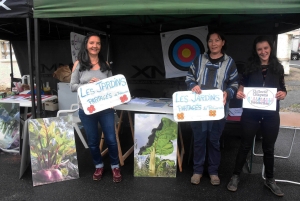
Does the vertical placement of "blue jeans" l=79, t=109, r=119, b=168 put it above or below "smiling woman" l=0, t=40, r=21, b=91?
below

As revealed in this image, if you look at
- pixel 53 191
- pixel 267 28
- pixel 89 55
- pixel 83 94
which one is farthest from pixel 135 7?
pixel 267 28

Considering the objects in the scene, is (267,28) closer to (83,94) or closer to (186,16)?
(186,16)

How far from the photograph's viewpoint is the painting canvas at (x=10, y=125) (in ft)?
10.8

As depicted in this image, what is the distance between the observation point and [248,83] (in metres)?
2.36

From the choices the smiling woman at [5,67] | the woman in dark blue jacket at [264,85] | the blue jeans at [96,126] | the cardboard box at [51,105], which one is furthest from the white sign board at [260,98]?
the smiling woman at [5,67]

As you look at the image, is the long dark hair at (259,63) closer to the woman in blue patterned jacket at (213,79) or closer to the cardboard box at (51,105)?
the woman in blue patterned jacket at (213,79)

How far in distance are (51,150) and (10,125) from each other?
1078 millimetres

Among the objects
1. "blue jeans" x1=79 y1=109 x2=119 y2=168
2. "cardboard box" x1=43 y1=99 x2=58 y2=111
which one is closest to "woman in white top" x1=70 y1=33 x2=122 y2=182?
"blue jeans" x1=79 y1=109 x2=119 y2=168

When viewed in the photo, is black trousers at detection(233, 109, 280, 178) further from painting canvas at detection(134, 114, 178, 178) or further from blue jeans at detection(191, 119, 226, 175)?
painting canvas at detection(134, 114, 178, 178)

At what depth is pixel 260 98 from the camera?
2221 millimetres

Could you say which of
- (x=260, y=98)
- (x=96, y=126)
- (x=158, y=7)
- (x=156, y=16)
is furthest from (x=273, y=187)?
(x=156, y=16)

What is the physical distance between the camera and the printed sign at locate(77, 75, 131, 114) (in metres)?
2.38

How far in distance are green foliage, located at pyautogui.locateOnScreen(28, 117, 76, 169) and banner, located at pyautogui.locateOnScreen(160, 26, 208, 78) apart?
90.9 inches

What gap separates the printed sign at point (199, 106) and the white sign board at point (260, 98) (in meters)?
0.24
